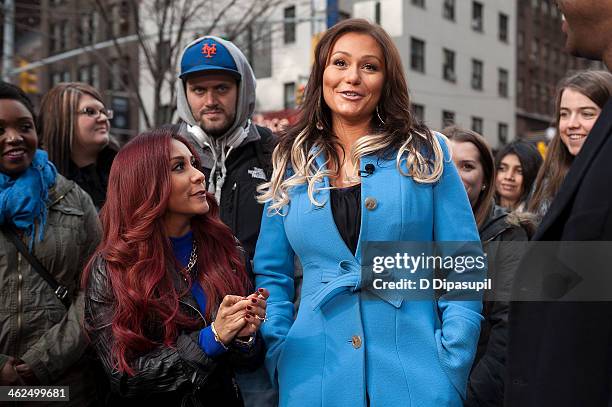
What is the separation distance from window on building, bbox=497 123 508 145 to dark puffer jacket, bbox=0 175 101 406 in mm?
35223

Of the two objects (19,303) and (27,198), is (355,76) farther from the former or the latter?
(19,303)

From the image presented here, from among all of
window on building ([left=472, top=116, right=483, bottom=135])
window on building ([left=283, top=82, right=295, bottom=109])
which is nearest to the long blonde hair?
window on building ([left=283, top=82, right=295, bottom=109])

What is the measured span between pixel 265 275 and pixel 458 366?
0.85 metres

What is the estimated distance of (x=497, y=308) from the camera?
3.48 metres

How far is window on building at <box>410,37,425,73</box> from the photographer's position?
2734 cm

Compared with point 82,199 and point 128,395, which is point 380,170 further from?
point 82,199

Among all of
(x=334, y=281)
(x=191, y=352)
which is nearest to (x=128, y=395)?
(x=191, y=352)

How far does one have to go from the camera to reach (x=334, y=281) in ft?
8.70

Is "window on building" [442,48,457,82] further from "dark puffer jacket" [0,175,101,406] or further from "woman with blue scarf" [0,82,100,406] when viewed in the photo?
"dark puffer jacket" [0,175,101,406]

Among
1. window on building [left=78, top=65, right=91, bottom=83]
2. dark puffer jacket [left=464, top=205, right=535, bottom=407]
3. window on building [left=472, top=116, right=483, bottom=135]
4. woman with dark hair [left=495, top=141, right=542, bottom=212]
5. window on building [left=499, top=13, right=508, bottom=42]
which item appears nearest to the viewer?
dark puffer jacket [left=464, top=205, right=535, bottom=407]

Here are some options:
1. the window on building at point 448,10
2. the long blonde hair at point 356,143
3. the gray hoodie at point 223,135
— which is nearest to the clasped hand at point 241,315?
the long blonde hair at point 356,143

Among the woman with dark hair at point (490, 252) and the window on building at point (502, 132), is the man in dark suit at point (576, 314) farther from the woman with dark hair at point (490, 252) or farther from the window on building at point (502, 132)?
the window on building at point (502, 132)

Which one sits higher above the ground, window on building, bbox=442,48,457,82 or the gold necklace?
window on building, bbox=442,48,457,82

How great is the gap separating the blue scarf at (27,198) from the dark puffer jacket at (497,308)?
2203 mm
